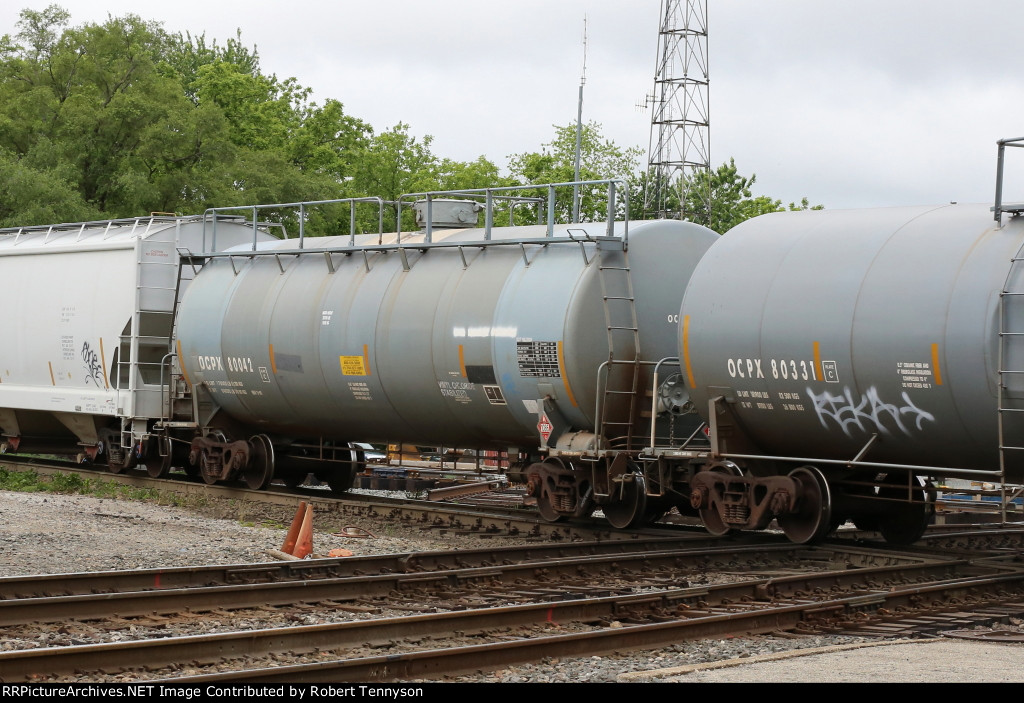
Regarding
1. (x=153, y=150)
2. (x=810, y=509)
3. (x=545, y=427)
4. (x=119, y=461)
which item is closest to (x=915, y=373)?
(x=810, y=509)

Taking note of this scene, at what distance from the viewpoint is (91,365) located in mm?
22047

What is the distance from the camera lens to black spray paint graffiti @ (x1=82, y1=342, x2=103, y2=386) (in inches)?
862

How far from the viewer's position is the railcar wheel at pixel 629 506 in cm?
1644

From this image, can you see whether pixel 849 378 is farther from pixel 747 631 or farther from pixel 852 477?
pixel 747 631

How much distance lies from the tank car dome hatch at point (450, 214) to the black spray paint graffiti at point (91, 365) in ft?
22.6

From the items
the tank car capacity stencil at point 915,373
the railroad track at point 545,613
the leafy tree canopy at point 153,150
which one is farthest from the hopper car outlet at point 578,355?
the leafy tree canopy at point 153,150

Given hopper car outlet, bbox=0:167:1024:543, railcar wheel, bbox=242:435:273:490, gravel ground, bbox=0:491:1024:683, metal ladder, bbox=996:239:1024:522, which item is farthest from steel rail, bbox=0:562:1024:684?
railcar wheel, bbox=242:435:273:490

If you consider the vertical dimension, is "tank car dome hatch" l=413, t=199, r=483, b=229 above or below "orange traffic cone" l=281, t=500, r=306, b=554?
above

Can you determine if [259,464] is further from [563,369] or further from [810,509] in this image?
[810,509]

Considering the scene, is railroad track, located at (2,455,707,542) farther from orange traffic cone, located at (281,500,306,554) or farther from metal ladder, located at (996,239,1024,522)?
metal ladder, located at (996,239,1024,522)

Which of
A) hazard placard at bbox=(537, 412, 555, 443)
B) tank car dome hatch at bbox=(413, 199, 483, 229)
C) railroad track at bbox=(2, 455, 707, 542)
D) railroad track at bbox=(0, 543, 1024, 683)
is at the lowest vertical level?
railroad track at bbox=(2, 455, 707, 542)

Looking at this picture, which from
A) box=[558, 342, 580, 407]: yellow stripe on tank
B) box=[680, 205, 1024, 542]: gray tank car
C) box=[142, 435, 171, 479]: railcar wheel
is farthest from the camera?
box=[142, 435, 171, 479]: railcar wheel

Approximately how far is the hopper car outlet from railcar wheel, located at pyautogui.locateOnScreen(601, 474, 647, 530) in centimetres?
4

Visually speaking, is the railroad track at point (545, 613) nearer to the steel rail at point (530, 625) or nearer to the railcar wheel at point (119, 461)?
the steel rail at point (530, 625)
